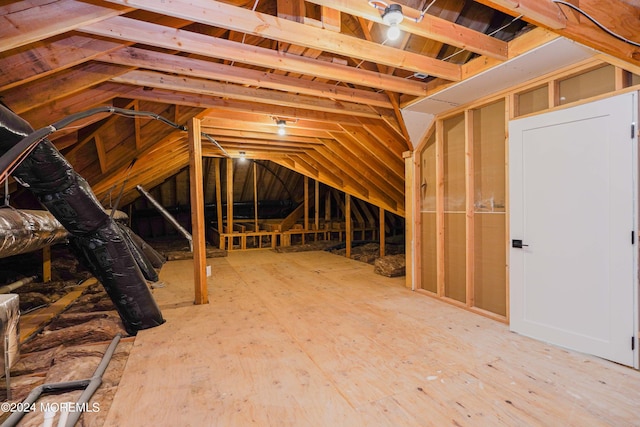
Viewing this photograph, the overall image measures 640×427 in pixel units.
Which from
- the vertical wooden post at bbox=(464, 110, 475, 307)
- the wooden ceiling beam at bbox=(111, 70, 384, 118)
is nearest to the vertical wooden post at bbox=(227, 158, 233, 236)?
the wooden ceiling beam at bbox=(111, 70, 384, 118)

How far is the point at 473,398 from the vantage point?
171cm

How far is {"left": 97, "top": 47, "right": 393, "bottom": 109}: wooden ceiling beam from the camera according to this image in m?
2.16

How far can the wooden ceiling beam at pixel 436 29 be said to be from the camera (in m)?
1.59

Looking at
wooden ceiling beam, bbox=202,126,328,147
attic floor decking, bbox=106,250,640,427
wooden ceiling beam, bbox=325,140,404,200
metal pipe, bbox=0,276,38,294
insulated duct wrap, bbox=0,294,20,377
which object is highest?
wooden ceiling beam, bbox=202,126,328,147

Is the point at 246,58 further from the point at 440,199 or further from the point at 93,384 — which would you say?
the point at 440,199

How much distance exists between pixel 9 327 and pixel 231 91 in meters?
2.39

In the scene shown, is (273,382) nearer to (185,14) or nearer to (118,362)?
(118,362)

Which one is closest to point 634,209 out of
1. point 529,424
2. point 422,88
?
point 529,424

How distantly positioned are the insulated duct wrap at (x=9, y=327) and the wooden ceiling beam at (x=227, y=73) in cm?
162

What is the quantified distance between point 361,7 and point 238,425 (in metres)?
2.31

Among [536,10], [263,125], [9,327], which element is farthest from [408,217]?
[9,327]

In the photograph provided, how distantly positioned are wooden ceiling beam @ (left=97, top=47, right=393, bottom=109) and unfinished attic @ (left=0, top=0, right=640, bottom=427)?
0.02 metres

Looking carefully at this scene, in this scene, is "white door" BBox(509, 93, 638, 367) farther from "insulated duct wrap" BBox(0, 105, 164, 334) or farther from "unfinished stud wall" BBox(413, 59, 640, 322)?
"insulated duct wrap" BBox(0, 105, 164, 334)

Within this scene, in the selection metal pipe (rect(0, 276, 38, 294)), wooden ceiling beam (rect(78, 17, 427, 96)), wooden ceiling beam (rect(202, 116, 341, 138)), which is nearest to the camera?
wooden ceiling beam (rect(78, 17, 427, 96))
